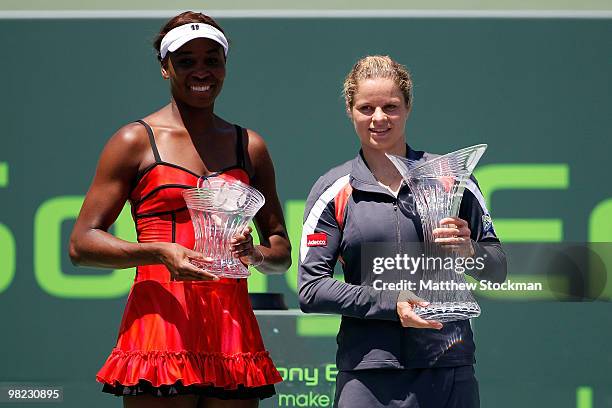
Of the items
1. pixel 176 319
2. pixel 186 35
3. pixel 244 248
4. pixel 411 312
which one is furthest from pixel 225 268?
pixel 186 35

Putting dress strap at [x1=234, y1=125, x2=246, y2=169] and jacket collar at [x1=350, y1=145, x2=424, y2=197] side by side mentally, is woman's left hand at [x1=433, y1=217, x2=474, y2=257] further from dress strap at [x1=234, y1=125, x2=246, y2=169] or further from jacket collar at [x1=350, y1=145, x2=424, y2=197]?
dress strap at [x1=234, y1=125, x2=246, y2=169]

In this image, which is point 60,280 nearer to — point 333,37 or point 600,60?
point 333,37

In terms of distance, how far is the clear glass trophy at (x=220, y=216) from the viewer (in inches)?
90.1

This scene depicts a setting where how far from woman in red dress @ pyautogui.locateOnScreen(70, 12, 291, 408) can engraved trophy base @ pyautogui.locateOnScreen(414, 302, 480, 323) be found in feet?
1.37


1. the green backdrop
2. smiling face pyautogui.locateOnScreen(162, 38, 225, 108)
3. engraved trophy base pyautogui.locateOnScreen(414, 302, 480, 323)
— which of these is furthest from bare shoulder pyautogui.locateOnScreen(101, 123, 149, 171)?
the green backdrop

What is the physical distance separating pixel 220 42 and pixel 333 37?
5.08 feet

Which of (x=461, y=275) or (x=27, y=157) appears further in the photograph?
(x=27, y=157)

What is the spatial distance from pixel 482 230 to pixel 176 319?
0.72 metres

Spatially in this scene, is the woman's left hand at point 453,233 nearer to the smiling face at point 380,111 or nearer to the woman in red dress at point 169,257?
the smiling face at point 380,111

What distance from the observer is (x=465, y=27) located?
153 inches

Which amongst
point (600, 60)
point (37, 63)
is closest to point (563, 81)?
point (600, 60)

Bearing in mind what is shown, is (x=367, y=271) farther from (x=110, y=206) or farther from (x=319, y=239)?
(x=110, y=206)

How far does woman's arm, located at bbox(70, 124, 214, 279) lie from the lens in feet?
7.66

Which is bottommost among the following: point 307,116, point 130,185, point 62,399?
point 62,399
